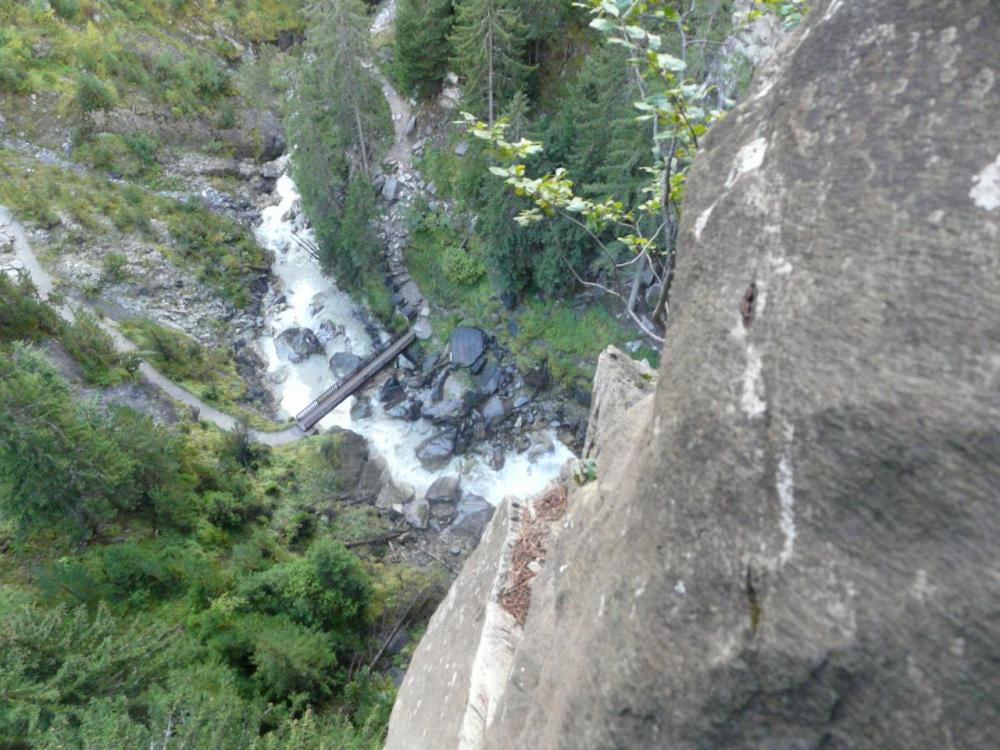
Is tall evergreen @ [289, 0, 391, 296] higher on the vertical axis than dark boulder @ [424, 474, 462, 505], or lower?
higher

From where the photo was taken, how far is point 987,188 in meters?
2.57

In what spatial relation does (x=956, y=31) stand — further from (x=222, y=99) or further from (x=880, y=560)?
(x=222, y=99)

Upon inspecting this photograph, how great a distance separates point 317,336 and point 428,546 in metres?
11.7

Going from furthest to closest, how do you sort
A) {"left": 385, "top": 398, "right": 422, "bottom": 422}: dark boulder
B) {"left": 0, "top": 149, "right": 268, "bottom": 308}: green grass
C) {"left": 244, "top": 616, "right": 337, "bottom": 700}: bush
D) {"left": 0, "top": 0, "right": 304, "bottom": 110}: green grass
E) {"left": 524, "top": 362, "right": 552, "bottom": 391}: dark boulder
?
{"left": 0, "top": 0, "right": 304, "bottom": 110}: green grass → {"left": 0, "top": 149, "right": 268, "bottom": 308}: green grass → {"left": 385, "top": 398, "right": 422, "bottom": 422}: dark boulder → {"left": 524, "top": 362, "right": 552, "bottom": 391}: dark boulder → {"left": 244, "top": 616, "right": 337, "bottom": 700}: bush

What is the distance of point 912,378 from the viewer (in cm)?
263

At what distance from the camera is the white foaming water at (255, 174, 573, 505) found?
2253 cm

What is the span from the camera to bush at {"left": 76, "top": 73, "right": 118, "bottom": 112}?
102 feet

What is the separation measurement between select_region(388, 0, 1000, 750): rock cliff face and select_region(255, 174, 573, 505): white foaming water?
618 inches

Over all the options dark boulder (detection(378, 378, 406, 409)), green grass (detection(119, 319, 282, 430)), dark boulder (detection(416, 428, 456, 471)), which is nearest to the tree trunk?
dark boulder (detection(378, 378, 406, 409))

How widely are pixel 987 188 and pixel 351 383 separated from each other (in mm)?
24064

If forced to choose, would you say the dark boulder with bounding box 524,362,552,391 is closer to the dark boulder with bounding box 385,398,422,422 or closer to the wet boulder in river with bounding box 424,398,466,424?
the wet boulder in river with bounding box 424,398,466,424

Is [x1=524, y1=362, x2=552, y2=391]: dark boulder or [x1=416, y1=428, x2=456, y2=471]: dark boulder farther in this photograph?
[x1=524, y1=362, x2=552, y2=391]: dark boulder

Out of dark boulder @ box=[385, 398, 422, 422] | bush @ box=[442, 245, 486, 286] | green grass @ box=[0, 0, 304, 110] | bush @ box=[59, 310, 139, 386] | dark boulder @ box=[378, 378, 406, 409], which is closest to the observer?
bush @ box=[59, 310, 139, 386]

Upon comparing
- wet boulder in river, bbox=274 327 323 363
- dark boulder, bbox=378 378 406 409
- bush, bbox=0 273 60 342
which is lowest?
dark boulder, bbox=378 378 406 409
